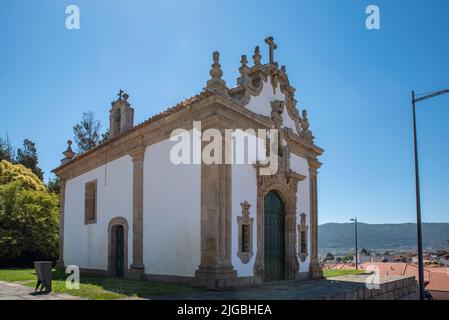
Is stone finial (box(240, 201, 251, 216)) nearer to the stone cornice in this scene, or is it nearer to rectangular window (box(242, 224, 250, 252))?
rectangular window (box(242, 224, 250, 252))

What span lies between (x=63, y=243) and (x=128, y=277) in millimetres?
7319

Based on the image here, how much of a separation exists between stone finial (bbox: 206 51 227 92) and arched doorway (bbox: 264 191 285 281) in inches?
166

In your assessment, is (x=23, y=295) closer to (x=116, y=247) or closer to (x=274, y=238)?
(x=116, y=247)

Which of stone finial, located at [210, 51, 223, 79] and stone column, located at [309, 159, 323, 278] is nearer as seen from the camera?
stone finial, located at [210, 51, 223, 79]

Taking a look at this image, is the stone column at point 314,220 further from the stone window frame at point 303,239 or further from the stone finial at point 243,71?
the stone finial at point 243,71

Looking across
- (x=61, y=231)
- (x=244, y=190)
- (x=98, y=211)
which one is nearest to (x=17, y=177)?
(x=61, y=231)

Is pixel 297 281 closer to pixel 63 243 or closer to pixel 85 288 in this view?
pixel 85 288

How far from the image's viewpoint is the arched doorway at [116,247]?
15566 millimetres

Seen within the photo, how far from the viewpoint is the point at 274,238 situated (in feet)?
47.7

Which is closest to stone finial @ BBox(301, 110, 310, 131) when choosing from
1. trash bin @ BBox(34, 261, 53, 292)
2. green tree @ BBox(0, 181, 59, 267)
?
trash bin @ BBox(34, 261, 53, 292)

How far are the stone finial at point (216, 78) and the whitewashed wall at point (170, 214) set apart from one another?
→ 239cm

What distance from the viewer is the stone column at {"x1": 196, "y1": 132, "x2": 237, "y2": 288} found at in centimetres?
1138

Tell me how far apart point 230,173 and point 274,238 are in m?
3.69

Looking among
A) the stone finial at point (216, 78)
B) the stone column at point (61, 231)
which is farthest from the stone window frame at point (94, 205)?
the stone finial at point (216, 78)
